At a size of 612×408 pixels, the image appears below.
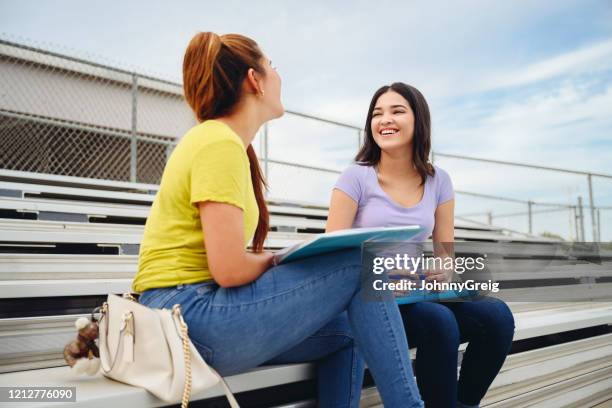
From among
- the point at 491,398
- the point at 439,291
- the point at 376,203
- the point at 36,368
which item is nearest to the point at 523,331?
the point at 491,398

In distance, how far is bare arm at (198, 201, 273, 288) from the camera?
1094mm

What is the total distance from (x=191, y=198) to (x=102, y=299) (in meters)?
0.89

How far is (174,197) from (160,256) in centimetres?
14

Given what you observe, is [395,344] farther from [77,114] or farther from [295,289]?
[77,114]

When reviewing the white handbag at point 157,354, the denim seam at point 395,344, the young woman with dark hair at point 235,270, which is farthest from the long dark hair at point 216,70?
the denim seam at point 395,344

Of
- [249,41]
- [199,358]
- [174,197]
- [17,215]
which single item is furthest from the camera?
[17,215]

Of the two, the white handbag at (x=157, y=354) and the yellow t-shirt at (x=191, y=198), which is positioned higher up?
the yellow t-shirt at (x=191, y=198)

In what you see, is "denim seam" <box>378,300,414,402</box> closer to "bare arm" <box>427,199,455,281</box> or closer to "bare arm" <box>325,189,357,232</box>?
"bare arm" <box>325,189,357,232</box>

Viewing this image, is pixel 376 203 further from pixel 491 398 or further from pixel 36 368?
pixel 36 368

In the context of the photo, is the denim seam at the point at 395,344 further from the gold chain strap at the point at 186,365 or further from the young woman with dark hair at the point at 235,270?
the gold chain strap at the point at 186,365

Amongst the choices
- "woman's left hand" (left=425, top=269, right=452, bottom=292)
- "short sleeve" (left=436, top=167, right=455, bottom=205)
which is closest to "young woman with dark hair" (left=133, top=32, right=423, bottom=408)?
"woman's left hand" (left=425, top=269, right=452, bottom=292)

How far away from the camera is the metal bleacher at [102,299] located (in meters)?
1.34

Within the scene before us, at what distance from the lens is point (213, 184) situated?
1.09 meters

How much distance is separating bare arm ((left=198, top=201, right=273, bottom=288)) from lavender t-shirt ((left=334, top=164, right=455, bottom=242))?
797mm
